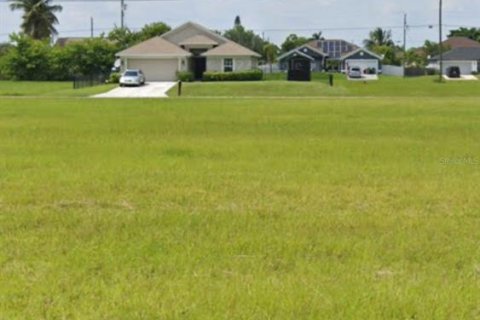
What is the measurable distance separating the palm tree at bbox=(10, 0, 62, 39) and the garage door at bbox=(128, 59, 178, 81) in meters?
28.8

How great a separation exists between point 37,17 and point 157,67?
31422 millimetres

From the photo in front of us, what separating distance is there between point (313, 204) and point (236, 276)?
3060 mm

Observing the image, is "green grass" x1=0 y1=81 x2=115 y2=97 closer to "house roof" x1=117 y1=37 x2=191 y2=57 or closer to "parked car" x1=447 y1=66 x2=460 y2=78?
"house roof" x1=117 y1=37 x2=191 y2=57

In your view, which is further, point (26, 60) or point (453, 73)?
point (453, 73)

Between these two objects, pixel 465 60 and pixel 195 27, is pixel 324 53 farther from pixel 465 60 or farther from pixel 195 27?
pixel 195 27

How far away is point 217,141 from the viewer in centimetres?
1577

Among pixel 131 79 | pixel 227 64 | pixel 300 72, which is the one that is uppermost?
pixel 227 64

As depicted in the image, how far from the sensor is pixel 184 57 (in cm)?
6328

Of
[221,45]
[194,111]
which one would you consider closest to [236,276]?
[194,111]

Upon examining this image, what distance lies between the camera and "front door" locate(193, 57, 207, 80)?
66.6m

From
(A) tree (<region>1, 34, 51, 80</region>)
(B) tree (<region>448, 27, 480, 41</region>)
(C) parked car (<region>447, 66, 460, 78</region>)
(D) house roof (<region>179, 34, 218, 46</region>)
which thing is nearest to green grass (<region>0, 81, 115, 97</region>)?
(D) house roof (<region>179, 34, 218, 46</region>)

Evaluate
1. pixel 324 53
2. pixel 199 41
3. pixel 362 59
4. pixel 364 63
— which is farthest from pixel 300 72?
pixel 324 53

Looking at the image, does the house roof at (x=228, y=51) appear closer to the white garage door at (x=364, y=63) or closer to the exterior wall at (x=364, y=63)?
the white garage door at (x=364, y=63)

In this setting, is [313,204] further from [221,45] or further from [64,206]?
[221,45]
